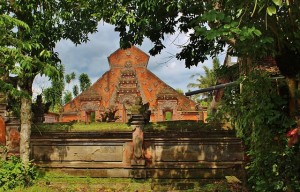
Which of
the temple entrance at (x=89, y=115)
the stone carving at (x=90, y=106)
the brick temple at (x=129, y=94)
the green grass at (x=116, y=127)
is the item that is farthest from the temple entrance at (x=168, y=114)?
the green grass at (x=116, y=127)

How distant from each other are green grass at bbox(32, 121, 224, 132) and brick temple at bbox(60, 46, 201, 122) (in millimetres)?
17274

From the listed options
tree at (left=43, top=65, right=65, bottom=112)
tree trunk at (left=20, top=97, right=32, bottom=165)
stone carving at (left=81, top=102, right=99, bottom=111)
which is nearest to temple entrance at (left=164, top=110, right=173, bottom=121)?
stone carving at (left=81, top=102, right=99, bottom=111)

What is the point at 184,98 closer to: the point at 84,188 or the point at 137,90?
the point at 137,90

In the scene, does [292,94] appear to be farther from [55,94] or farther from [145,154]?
[55,94]

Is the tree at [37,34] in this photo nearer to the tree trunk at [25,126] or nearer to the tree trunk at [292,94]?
the tree trunk at [25,126]

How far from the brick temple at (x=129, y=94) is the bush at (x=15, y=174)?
1973cm

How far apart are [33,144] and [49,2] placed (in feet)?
16.8

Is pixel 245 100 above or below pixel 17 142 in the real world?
above

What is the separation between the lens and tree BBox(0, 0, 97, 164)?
26.6 feet

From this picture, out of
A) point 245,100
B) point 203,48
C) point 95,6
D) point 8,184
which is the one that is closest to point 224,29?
point 245,100

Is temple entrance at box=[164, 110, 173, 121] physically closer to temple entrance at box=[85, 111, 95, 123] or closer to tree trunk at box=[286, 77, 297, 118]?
temple entrance at box=[85, 111, 95, 123]

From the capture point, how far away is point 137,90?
1178 inches

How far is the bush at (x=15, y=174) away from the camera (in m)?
9.16

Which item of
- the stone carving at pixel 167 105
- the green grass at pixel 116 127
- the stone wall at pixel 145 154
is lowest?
the stone wall at pixel 145 154
